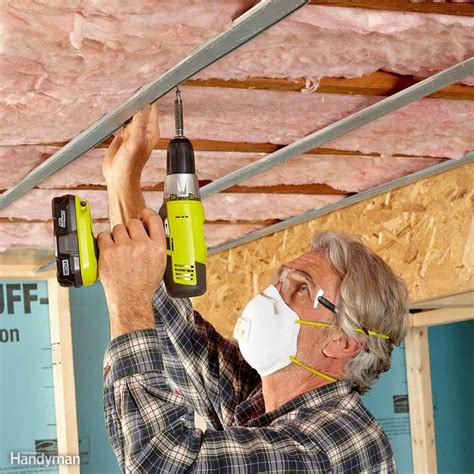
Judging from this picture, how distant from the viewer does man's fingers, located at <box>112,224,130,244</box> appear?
192 cm

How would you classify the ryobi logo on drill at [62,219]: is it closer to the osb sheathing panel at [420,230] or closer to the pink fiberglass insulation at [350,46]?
the pink fiberglass insulation at [350,46]

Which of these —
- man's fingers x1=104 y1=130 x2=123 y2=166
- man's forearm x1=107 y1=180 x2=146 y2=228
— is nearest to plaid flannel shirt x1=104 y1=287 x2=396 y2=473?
man's forearm x1=107 y1=180 x2=146 y2=228

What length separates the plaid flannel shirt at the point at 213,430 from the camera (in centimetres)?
192

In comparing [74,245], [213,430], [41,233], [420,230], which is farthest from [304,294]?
[41,233]

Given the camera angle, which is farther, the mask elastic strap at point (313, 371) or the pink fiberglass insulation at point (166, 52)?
the mask elastic strap at point (313, 371)

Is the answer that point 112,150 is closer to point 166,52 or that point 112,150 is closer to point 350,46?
point 166,52

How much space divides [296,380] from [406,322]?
0.32 meters

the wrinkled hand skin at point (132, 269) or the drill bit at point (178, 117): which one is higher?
the drill bit at point (178, 117)

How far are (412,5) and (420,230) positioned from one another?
1.57 m

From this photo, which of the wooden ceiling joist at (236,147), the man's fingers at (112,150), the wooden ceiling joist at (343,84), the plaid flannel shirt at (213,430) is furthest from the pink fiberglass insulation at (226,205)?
the plaid flannel shirt at (213,430)

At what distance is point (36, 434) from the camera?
5094 mm

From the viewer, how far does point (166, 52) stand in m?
2.14

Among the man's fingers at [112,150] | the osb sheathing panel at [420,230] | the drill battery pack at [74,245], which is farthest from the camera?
the osb sheathing panel at [420,230]

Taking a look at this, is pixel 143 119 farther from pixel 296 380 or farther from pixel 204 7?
pixel 296 380
